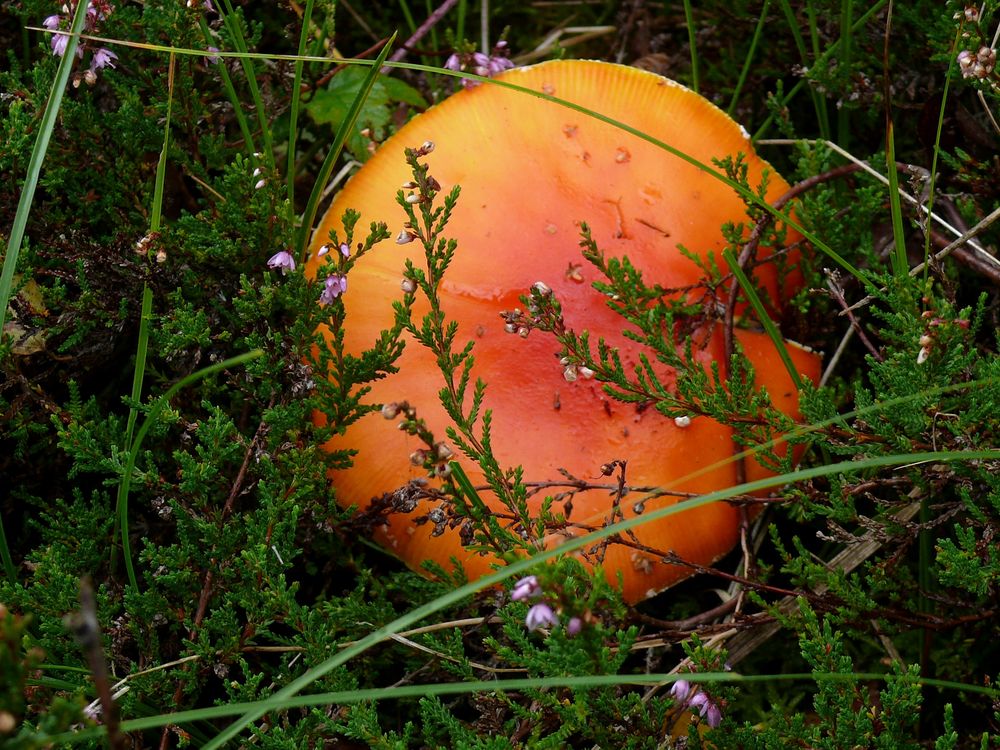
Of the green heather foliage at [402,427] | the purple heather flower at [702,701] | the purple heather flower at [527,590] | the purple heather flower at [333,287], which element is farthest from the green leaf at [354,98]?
the purple heather flower at [702,701]

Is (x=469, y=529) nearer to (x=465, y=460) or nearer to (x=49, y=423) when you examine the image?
(x=465, y=460)

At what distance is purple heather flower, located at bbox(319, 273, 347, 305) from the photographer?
6.48 ft

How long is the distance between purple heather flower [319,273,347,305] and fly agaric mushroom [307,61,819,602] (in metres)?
0.22

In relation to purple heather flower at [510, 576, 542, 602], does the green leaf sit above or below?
above

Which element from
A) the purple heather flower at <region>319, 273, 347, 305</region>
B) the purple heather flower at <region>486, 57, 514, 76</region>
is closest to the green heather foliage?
the purple heather flower at <region>319, 273, 347, 305</region>

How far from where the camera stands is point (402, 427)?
160 cm

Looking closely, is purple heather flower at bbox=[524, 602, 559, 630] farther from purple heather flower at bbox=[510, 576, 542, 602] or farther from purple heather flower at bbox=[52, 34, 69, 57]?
purple heather flower at bbox=[52, 34, 69, 57]

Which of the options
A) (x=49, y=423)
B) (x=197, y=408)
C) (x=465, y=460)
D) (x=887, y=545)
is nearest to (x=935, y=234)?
(x=887, y=545)

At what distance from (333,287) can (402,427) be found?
0.52 meters

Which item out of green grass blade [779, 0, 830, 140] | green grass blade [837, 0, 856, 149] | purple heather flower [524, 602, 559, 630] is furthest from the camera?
green grass blade [779, 0, 830, 140]

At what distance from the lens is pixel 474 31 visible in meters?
3.30

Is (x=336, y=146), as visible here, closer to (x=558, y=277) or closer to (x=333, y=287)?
(x=333, y=287)

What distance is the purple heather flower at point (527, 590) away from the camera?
1.40 metres

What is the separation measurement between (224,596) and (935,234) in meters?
2.05
